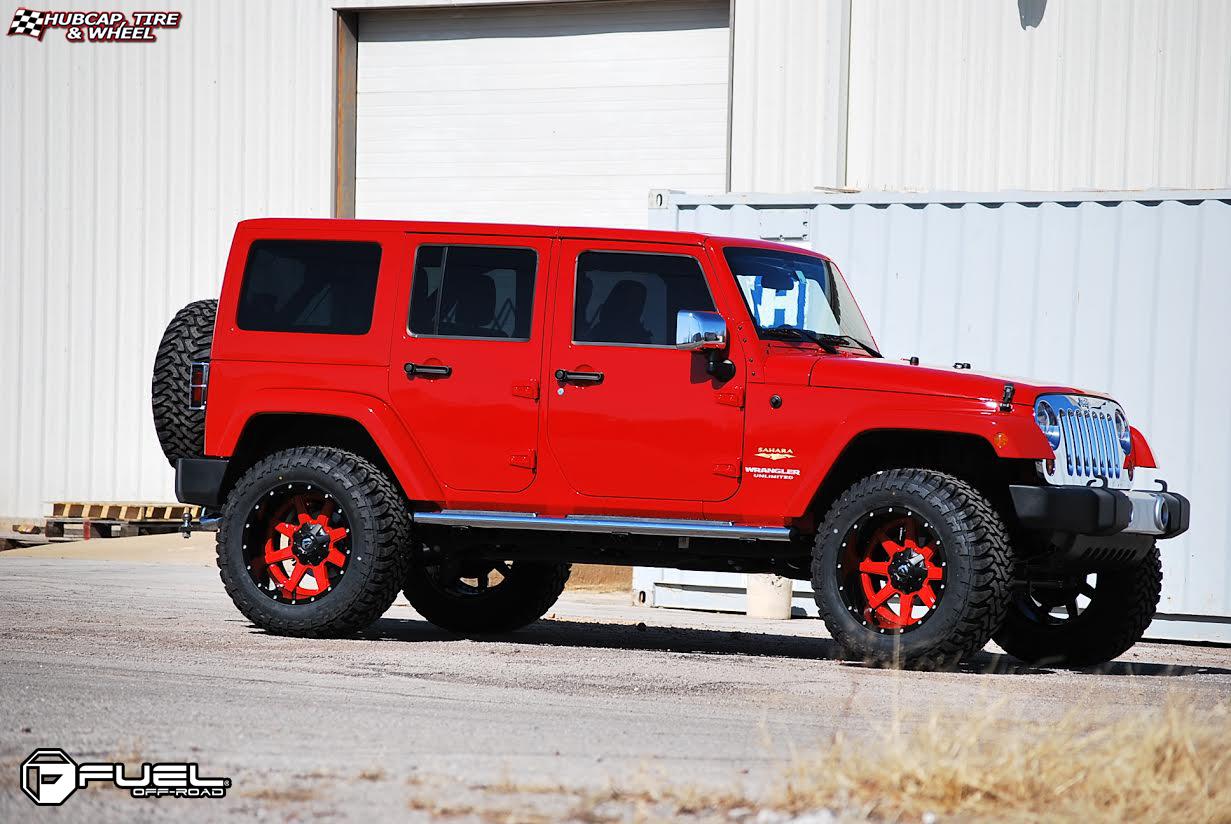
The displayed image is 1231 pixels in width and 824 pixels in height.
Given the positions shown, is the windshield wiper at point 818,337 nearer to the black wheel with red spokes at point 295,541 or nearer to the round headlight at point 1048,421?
the round headlight at point 1048,421

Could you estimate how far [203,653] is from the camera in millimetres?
7879

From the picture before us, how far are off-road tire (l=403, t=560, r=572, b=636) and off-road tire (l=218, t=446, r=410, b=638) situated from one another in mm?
1173

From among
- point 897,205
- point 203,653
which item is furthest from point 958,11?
point 203,653

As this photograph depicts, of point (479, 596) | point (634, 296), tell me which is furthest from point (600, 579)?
point (634, 296)

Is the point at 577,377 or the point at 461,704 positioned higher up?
the point at 577,377

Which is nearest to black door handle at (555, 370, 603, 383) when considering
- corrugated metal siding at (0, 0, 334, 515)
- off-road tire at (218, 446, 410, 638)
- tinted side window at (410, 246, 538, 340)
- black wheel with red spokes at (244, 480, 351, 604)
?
tinted side window at (410, 246, 538, 340)

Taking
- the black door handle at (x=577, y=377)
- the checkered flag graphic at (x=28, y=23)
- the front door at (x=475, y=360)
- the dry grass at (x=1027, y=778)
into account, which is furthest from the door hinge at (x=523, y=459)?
the checkered flag graphic at (x=28, y=23)

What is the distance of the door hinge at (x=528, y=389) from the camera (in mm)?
8359

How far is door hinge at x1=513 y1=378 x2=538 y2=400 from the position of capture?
27.4ft

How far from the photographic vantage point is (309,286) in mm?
8797

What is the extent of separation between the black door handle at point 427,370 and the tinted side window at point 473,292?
0.17 meters

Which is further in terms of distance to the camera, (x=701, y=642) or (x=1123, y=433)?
(x=701, y=642)

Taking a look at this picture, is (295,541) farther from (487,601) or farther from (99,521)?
(99,521)

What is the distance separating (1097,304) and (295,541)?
539 centimetres
